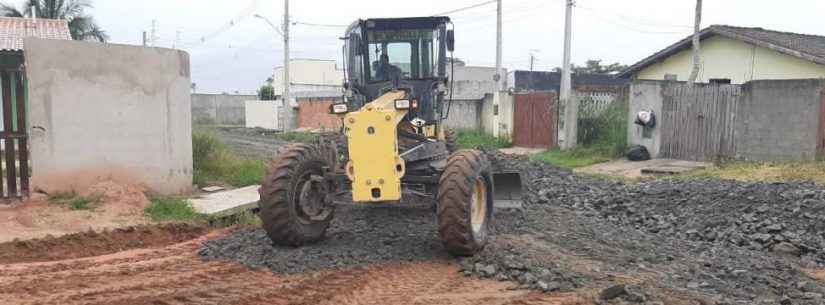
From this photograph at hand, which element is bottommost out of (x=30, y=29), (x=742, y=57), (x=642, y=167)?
(x=642, y=167)

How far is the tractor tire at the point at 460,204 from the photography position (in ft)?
22.2

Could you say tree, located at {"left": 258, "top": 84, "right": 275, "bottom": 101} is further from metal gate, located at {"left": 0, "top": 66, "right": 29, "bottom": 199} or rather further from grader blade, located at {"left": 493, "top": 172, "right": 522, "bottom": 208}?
grader blade, located at {"left": 493, "top": 172, "right": 522, "bottom": 208}

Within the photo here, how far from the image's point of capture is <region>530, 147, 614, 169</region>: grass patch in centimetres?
1939

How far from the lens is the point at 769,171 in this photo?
14055mm

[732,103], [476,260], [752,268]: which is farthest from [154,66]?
[732,103]

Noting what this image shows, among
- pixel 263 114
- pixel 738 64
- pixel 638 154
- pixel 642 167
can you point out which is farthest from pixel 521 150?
pixel 263 114

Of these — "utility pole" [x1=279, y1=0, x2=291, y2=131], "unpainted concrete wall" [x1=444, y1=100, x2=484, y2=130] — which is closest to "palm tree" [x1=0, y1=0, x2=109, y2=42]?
"utility pole" [x1=279, y1=0, x2=291, y2=131]

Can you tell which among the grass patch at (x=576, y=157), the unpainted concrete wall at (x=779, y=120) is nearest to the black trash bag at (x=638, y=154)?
the grass patch at (x=576, y=157)

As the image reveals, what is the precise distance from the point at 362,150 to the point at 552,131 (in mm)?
16819

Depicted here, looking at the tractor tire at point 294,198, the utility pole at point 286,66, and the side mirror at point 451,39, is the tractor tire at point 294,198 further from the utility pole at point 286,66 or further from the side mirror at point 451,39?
the utility pole at point 286,66

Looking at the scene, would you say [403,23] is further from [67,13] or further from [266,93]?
[266,93]

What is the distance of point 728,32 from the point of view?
76.1 ft

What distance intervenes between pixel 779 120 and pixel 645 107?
12.4 ft

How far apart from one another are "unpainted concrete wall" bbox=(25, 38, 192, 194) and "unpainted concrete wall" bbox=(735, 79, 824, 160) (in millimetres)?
12602
